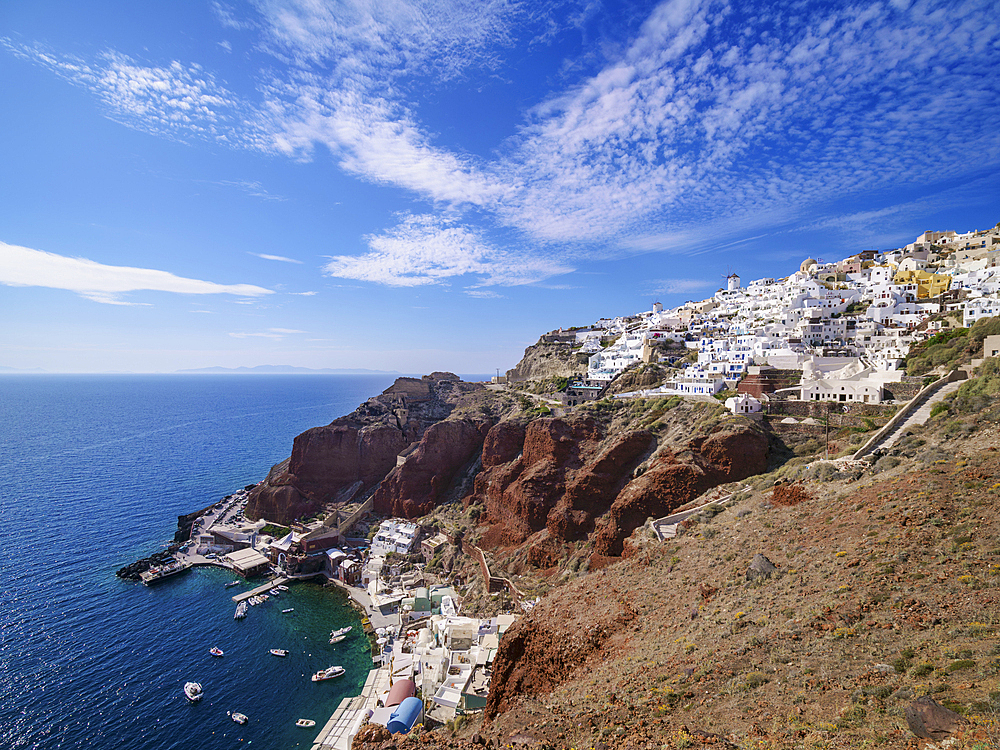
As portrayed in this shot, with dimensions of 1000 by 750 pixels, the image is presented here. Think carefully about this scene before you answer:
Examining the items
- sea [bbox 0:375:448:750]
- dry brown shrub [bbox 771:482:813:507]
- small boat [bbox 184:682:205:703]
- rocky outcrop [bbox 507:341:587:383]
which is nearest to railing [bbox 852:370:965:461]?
dry brown shrub [bbox 771:482:813:507]

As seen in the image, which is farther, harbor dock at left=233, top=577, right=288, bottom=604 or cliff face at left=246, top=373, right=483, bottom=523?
cliff face at left=246, top=373, right=483, bottom=523

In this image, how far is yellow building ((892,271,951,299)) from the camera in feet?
Answer: 170

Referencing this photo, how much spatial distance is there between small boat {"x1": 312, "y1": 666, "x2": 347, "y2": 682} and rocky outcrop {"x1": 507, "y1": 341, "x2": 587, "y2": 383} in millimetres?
47121

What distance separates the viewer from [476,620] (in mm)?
30891

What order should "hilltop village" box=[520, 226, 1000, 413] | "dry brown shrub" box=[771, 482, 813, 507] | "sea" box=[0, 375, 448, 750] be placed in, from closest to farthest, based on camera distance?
"dry brown shrub" box=[771, 482, 813, 507] < "sea" box=[0, 375, 448, 750] < "hilltop village" box=[520, 226, 1000, 413]

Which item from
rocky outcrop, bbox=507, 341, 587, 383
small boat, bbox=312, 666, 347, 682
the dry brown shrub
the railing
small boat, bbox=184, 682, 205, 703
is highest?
rocky outcrop, bbox=507, 341, 587, 383

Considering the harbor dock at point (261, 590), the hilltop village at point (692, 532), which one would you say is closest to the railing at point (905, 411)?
the hilltop village at point (692, 532)

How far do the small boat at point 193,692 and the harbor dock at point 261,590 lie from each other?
11683 mm

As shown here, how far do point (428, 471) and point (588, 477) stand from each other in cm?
2290

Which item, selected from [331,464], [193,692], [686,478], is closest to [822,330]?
[686,478]

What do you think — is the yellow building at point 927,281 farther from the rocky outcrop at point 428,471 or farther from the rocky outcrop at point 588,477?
the rocky outcrop at point 428,471

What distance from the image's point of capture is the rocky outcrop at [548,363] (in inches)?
2844

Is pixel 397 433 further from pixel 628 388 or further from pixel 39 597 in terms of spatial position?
pixel 39 597

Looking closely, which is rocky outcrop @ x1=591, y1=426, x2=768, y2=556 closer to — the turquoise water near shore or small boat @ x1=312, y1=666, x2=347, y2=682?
small boat @ x1=312, y1=666, x2=347, y2=682
